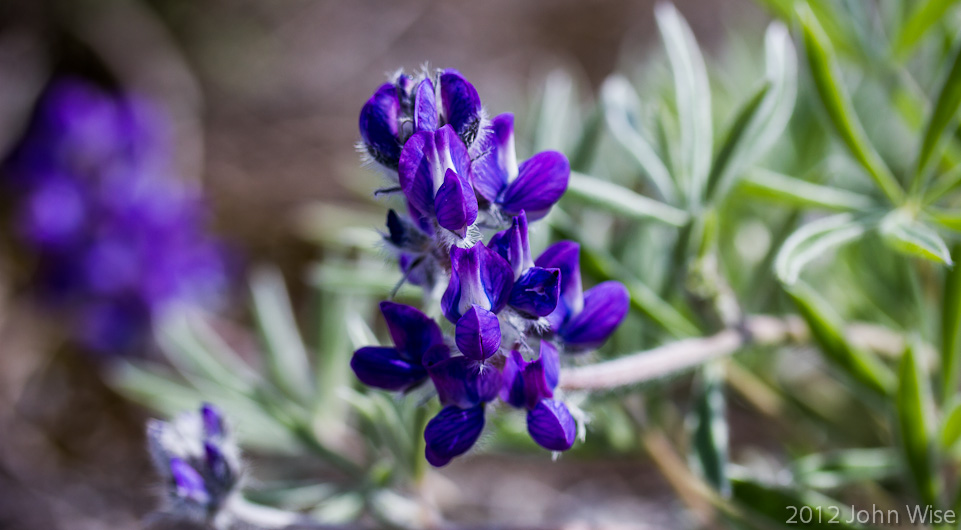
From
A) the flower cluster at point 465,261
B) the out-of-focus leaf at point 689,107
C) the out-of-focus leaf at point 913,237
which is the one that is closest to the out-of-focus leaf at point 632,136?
the out-of-focus leaf at point 689,107

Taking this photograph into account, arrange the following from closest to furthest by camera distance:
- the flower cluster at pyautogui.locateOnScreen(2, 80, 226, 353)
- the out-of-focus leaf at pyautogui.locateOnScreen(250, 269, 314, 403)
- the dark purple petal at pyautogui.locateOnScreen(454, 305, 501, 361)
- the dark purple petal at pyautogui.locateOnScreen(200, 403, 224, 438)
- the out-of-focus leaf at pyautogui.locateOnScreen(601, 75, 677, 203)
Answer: the dark purple petal at pyautogui.locateOnScreen(454, 305, 501, 361), the dark purple petal at pyautogui.locateOnScreen(200, 403, 224, 438), the out-of-focus leaf at pyautogui.locateOnScreen(601, 75, 677, 203), the out-of-focus leaf at pyautogui.locateOnScreen(250, 269, 314, 403), the flower cluster at pyautogui.locateOnScreen(2, 80, 226, 353)

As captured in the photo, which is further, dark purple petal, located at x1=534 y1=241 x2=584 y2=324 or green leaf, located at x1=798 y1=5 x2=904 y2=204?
green leaf, located at x1=798 y1=5 x2=904 y2=204

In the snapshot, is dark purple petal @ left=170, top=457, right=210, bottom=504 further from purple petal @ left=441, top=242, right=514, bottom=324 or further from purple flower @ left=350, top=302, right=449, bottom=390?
purple petal @ left=441, top=242, right=514, bottom=324

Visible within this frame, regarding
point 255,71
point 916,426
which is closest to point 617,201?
Result: point 916,426

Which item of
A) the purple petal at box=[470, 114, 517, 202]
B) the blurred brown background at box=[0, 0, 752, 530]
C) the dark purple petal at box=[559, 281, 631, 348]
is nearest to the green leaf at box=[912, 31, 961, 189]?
the dark purple petal at box=[559, 281, 631, 348]

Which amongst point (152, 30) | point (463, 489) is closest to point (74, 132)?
point (152, 30)

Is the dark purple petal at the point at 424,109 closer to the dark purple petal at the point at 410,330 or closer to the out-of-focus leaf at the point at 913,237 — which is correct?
the dark purple petal at the point at 410,330
